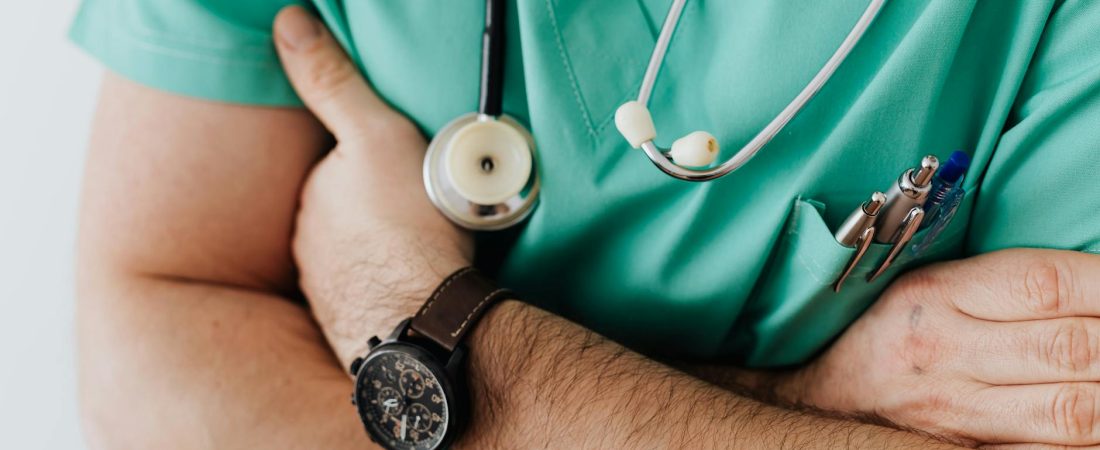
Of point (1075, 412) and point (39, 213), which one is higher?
point (1075, 412)

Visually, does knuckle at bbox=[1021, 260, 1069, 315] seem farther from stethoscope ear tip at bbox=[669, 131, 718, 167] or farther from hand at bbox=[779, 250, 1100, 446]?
stethoscope ear tip at bbox=[669, 131, 718, 167]

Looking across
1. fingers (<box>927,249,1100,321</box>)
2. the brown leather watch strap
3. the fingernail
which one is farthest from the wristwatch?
fingers (<box>927,249,1100,321</box>)

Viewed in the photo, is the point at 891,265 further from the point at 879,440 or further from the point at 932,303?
the point at 879,440

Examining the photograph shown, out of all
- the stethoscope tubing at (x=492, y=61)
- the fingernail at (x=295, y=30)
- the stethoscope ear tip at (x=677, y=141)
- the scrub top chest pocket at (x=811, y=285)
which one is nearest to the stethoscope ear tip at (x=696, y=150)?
the stethoscope ear tip at (x=677, y=141)

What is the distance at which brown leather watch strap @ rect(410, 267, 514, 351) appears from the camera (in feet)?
2.47

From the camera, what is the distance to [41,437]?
44.5 inches

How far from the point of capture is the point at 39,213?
1205mm

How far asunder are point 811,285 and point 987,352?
0.52ft

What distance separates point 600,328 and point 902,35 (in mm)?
448

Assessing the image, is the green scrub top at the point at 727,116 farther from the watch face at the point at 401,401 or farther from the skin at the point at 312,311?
the watch face at the point at 401,401

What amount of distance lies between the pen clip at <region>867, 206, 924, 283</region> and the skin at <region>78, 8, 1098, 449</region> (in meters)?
0.07

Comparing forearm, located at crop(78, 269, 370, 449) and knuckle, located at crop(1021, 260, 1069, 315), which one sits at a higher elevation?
knuckle, located at crop(1021, 260, 1069, 315)

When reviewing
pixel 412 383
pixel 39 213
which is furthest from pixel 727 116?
pixel 39 213

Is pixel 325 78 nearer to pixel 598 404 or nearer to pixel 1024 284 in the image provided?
pixel 598 404
